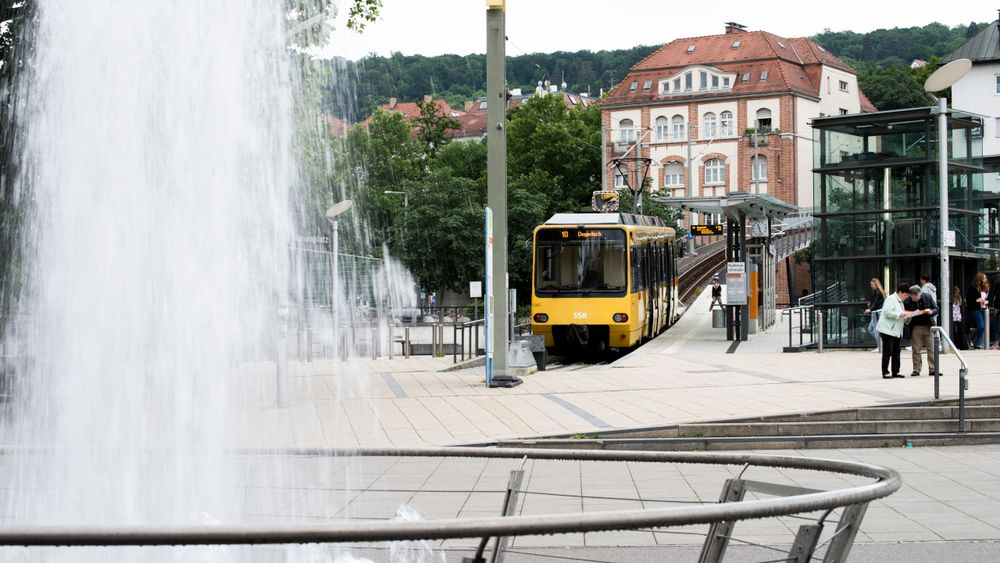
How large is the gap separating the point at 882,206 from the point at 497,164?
1239 centimetres

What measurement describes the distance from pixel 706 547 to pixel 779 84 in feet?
350

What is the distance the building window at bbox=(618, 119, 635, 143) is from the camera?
11147 cm

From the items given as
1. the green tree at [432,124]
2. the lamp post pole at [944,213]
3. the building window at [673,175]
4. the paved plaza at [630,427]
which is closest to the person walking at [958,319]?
the lamp post pole at [944,213]

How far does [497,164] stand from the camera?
2191cm

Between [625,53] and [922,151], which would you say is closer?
[922,151]

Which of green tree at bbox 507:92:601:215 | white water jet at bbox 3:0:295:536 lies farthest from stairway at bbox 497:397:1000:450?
green tree at bbox 507:92:601:215

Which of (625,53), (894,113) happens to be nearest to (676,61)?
(625,53)

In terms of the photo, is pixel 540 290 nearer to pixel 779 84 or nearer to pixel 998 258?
pixel 998 258

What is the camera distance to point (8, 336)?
2075 centimetres

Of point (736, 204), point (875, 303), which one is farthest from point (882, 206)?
point (736, 204)

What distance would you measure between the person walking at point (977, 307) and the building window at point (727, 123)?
79.4m

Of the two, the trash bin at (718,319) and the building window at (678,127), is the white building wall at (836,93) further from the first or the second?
the trash bin at (718,319)

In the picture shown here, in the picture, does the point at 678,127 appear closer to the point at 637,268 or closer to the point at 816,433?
the point at 637,268

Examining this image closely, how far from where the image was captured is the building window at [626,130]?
11147 cm
